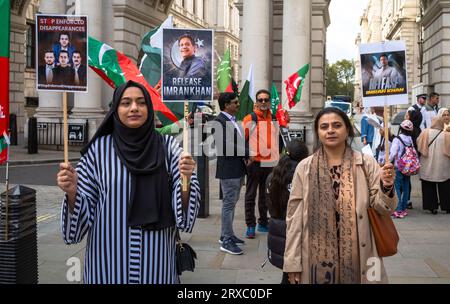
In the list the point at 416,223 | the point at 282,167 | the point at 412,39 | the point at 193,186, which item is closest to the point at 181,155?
the point at 193,186

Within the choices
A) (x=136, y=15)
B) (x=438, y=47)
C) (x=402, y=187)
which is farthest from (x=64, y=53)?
(x=136, y=15)

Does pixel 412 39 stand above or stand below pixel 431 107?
above

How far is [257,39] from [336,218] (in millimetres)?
15952

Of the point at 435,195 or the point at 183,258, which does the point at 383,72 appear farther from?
the point at 435,195

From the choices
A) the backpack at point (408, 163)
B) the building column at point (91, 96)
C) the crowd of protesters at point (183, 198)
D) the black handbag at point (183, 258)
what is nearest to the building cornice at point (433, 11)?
the backpack at point (408, 163)

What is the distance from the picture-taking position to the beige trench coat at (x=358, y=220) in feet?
11.0

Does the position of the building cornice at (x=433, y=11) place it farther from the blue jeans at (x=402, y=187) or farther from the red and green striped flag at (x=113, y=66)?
the red and green striped flag at (x=113, y=66)

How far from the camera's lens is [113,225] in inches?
120

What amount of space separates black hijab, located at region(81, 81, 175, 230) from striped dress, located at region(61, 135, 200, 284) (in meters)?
0.04

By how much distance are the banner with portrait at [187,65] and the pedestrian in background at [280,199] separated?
3.20 ft

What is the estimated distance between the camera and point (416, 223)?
905 centimetres

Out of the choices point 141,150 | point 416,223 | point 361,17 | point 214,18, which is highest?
point 361,17
